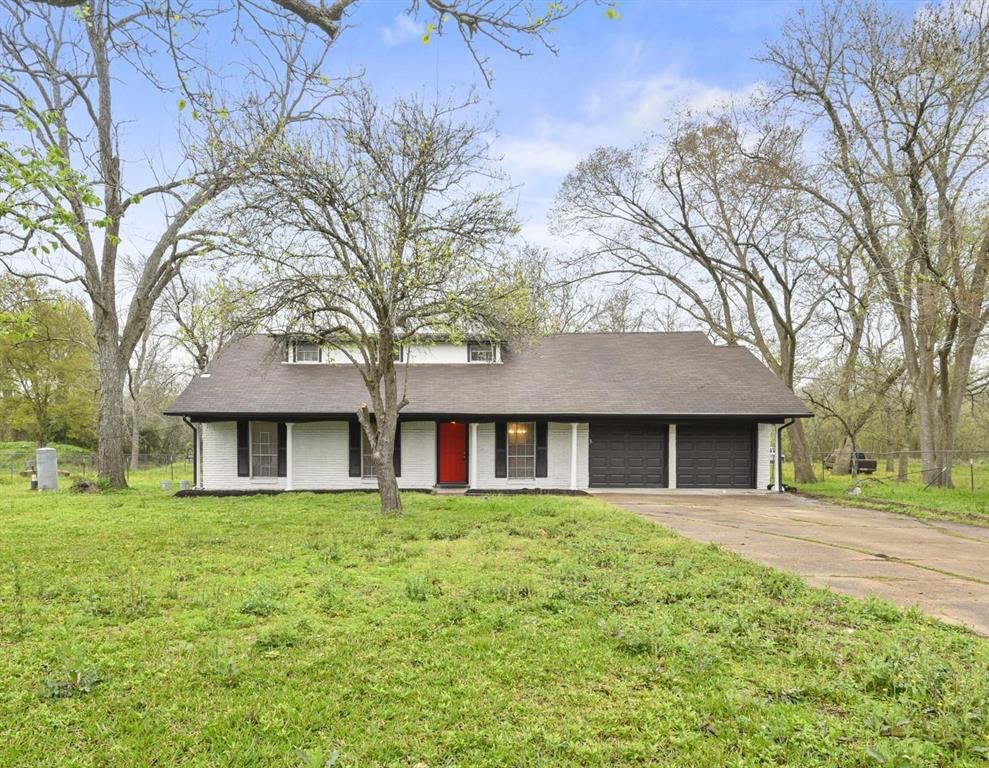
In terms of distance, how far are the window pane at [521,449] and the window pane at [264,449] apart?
664 cm

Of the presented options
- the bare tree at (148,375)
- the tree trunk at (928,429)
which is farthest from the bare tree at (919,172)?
the bare tree at (148,375)

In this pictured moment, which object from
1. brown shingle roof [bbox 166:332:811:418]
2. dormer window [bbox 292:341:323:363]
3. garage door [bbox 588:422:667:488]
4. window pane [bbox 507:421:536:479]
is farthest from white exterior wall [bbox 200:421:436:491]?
garage door [bbox 588:422:667:488]

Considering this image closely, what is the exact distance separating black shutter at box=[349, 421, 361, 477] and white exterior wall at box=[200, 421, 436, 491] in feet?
0.42

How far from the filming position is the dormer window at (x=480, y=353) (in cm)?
1784

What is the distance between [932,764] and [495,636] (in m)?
2.62

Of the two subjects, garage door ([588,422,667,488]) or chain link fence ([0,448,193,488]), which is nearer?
garage door ([588,422,667,488])

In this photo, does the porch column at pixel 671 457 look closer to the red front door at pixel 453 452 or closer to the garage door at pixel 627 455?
the garage door at pixel 627 455

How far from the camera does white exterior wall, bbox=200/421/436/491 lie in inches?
608

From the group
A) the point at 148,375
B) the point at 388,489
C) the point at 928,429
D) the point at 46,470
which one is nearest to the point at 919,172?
the point at 928,429

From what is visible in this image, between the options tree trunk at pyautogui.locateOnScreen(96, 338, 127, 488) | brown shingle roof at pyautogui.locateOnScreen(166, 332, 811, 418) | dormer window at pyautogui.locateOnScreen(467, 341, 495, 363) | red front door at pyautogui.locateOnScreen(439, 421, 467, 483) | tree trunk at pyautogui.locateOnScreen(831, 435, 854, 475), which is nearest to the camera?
brown shingle roof at pyautogui.locateOnScreen(166, 332, 811, 418)

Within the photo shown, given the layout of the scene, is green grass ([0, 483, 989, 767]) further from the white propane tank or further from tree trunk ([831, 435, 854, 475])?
tree trunk ([831, 435, 854, 475])

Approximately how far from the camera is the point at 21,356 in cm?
2614

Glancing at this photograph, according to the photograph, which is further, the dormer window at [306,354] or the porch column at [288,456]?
the dormer window at [306,354]

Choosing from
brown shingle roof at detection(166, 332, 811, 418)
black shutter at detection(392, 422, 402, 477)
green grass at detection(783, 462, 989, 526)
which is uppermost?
brown shingle roof at detection(166, 332, 811, 418)
